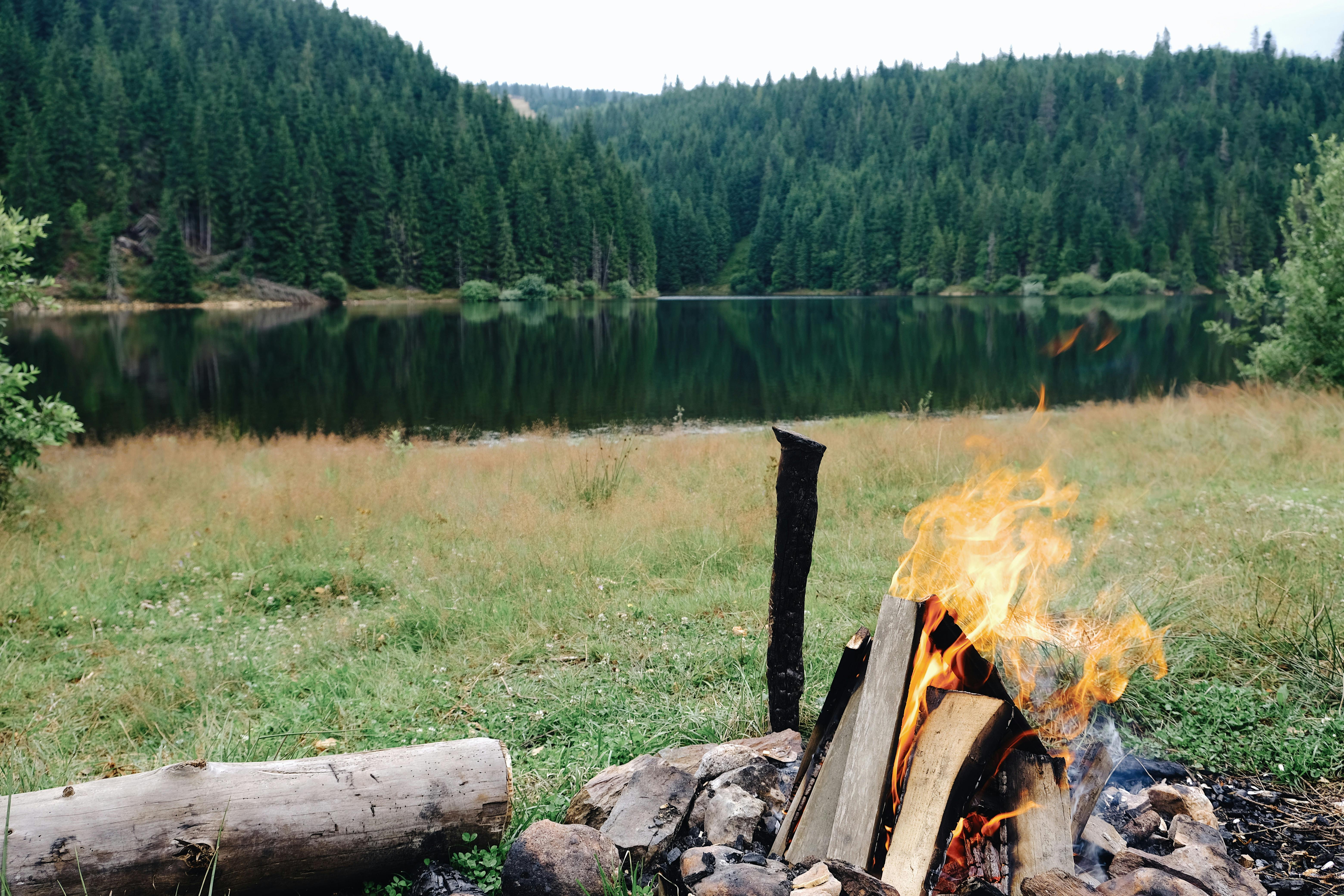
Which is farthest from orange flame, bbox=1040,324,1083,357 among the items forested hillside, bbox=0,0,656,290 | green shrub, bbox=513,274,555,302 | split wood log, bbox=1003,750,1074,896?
forested hillside, bbox=0,0,656,290

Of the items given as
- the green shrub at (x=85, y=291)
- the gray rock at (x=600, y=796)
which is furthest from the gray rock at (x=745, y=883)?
the green shrub at (x=85, y=291)

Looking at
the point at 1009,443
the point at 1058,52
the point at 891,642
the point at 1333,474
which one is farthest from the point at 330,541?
the point at 1058,52

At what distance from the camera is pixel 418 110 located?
12450cm

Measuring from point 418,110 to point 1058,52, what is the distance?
517 feet

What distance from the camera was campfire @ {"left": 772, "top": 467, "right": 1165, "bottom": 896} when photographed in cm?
298

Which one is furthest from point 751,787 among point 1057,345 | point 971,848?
point 1057,345

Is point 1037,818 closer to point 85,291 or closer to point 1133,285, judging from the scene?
point 85,291

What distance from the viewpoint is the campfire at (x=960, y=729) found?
2979mm

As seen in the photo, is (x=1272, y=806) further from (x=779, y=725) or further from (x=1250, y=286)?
(x=1250, y=286)

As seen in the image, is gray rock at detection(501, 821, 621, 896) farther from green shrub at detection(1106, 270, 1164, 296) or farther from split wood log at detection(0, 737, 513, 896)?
green shrub at detection(1106, 270, 1164, 296)

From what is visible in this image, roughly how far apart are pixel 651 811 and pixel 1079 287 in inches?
4711

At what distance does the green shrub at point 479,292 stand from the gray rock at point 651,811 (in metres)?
91.6

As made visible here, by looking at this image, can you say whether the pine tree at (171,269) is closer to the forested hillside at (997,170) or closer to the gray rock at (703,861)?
the forested hillside at (997,170)

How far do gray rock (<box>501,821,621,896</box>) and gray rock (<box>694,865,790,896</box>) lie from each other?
0.42 meters
